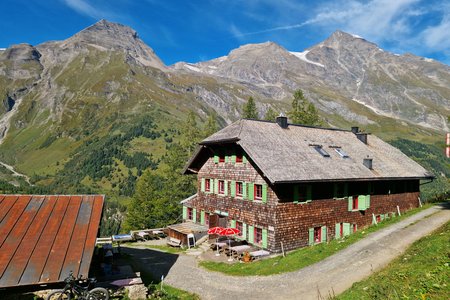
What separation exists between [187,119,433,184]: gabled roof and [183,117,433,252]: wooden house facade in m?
0.09

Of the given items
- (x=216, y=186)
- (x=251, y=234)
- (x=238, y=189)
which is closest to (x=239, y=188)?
(x=238, y=189)

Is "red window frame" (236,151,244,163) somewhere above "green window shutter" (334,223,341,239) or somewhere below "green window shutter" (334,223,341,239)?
above

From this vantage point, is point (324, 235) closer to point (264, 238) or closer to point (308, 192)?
point (308, 192)

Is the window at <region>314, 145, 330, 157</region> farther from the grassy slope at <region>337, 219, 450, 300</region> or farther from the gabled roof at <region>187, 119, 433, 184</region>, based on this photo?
the grassy slope at <region>337, 219, 450, 300</region>

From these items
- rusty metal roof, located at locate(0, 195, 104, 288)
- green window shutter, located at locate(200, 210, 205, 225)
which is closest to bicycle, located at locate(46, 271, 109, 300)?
rusty metal roof, located at locate(0, 195, 104, 288)

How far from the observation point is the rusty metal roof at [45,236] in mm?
12898

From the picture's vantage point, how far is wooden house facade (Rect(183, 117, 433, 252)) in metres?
25.1

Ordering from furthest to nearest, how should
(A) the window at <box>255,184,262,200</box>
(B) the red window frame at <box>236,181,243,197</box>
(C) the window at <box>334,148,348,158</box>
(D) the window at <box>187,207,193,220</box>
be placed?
(D) the window at <box>187,207,193,220</box> < (C) the window at <box>334,148,348,158</box> < (B) the red window frame at <box>236,181,243,197</box> < (A) the window at <box>255,184,262,200</box>

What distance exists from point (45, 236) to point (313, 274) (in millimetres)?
13042

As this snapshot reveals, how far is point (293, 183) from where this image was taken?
24.9 m

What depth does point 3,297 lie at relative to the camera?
41.8ft

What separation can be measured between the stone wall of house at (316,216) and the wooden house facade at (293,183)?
0.07 m

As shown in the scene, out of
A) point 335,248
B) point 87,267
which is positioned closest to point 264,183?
point 335,248

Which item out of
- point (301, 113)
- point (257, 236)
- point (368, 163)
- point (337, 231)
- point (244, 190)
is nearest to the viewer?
point (257, 236)
